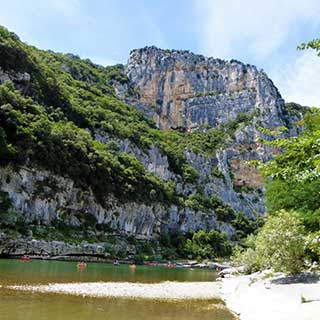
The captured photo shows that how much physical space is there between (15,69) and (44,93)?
1589cm

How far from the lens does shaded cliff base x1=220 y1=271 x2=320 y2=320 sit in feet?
54.4

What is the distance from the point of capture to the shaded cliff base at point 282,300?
1659 centimetres

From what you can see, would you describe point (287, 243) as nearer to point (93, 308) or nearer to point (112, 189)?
point (93, 308)

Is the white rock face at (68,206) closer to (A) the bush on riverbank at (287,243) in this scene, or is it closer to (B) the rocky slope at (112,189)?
(B) the rocky slope at (112,189)

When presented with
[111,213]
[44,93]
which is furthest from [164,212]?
[44,93]

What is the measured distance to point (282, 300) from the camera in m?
20.1

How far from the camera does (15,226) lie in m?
67.6

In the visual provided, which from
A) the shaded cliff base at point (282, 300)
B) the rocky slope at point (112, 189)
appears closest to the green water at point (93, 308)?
the shaded cliff base at point (282, 300)

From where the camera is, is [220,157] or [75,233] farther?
[220,157]

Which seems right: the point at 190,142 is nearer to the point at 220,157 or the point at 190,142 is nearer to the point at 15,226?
the point at 220,157

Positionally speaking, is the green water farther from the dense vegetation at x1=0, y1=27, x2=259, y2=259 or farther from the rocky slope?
the dense vegetation at x1=0, y1=27, x2=259, y2=259

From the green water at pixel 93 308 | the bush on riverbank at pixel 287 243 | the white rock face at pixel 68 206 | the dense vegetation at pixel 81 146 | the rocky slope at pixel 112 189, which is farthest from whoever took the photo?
the dense vegetation at pixel 81 146

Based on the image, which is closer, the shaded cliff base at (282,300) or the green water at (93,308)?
the green water at (93,308)

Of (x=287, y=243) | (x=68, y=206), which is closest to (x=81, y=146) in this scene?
(x=68, y=206)
